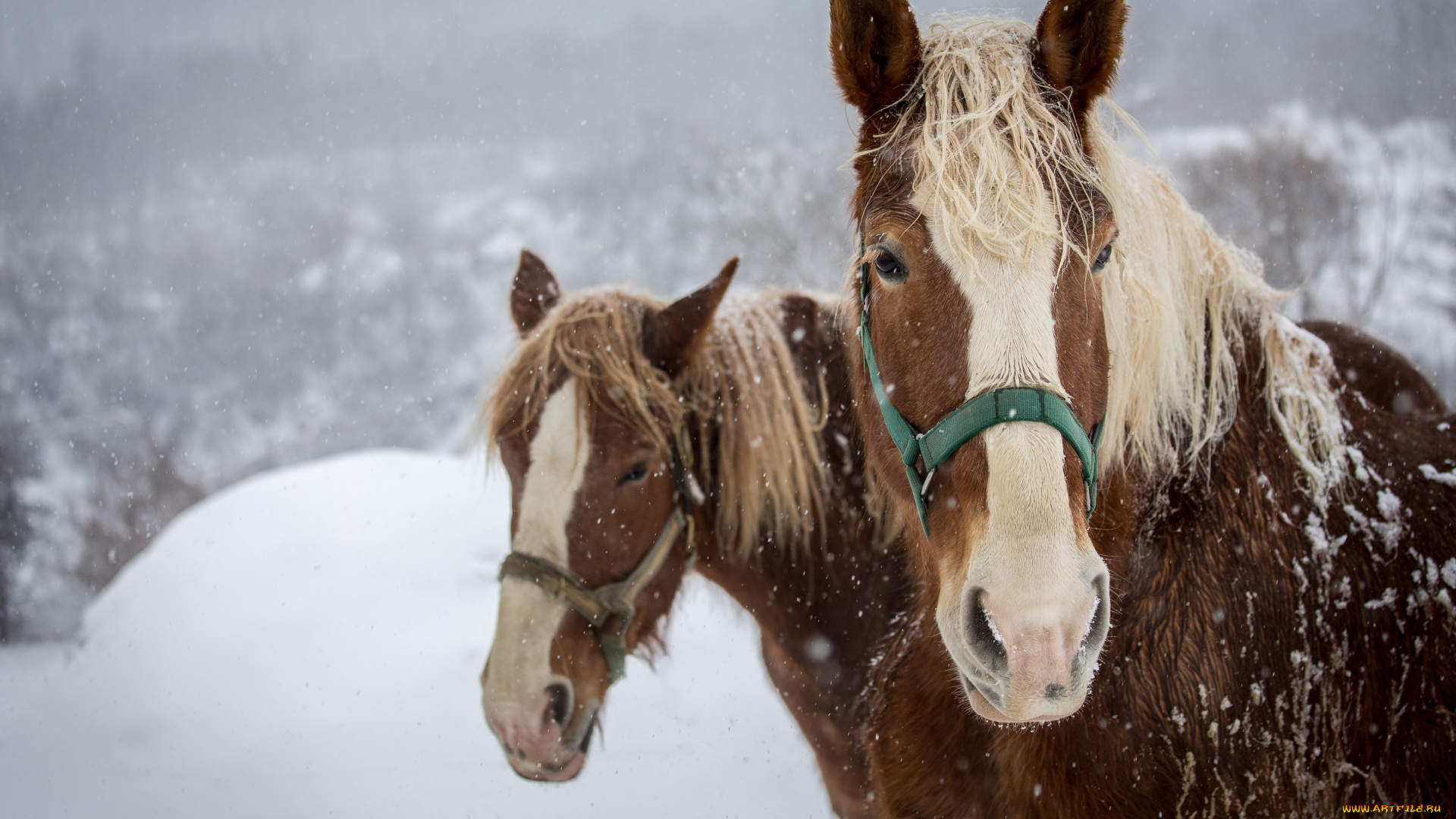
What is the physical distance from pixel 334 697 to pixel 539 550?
126 inches

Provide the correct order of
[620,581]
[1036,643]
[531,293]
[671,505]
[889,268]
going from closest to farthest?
[1036,643] → [889,268] → [620,581] → [671,505] → [531,293]

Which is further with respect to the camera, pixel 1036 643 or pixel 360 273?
pixel 360 273

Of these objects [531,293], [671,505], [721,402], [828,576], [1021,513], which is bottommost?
[828,576]

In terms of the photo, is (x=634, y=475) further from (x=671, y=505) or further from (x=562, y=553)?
(x=562, y=553)

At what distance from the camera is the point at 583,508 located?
85.7 inches

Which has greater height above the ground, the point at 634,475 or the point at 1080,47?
the point at 1080,47

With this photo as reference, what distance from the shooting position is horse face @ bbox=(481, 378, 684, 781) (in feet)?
6.92

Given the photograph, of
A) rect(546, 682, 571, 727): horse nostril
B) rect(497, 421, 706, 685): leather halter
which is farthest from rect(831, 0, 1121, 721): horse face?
rect(546, 682, 571, 727): horse nostril

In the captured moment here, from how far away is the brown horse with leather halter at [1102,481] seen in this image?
100 cm

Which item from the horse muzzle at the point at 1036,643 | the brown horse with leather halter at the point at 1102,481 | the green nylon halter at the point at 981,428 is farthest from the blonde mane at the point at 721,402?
the horse muzzle at the point at 1036,643

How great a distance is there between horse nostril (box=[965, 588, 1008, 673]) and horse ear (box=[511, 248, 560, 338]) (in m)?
2.13

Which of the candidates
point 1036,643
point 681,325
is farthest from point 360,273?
point 1036,643

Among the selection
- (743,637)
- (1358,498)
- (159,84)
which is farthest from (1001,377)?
(159,84)

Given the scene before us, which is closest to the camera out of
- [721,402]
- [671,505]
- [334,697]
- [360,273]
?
[671,505]
